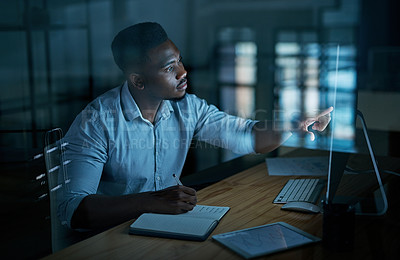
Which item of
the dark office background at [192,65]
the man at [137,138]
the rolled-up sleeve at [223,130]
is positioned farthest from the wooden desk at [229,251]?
the rolled-up sleeve at [223,130]

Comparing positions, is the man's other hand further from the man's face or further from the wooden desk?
the man's face

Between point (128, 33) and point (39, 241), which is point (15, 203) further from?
point (128, 33)

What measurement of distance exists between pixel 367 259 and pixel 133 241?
0.60m

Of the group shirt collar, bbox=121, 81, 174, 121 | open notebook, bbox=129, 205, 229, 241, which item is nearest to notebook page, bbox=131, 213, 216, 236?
open notebook, bbox=129, 205, 229, 241

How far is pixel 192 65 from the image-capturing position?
261 cm

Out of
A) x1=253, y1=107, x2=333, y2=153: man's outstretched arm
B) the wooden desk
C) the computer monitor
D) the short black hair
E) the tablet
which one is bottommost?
the wooden desk

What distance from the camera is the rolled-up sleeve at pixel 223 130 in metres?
2.08

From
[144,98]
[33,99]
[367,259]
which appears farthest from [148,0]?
[367,259]

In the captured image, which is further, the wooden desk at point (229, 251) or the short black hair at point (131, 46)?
the short black hair at point (131, 46)

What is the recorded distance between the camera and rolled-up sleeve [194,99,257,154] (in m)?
2.08

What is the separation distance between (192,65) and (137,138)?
36.3 inches

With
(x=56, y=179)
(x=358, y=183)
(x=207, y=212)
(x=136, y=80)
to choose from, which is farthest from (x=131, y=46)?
(x=358, y=183)

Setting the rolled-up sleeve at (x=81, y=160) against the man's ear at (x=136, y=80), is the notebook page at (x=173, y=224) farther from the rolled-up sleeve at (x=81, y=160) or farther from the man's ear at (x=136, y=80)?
the man's ear at (x=136, y=80)

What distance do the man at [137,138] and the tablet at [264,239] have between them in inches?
9.2
